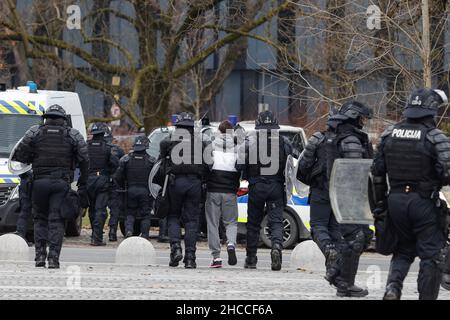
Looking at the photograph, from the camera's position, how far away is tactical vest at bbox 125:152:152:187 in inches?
804

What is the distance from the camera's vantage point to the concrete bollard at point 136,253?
15836mm

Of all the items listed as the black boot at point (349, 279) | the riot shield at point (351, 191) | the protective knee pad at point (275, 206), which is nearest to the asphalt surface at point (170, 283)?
the black boot at point (349, 279)

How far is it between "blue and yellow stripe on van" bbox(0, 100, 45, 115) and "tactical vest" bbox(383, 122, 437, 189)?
11.5m

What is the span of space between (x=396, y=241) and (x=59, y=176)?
17.0ft

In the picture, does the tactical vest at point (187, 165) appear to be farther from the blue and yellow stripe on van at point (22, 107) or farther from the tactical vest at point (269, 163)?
the blue and yellow stripe on van at point (22, 107)

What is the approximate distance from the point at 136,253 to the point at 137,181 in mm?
4743

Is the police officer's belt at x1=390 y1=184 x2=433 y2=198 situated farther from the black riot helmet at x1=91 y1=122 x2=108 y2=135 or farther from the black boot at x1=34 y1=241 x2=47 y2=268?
the black riot helmet at x1=91 y1=122 x2=108 y2=135

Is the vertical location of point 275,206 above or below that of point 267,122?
below

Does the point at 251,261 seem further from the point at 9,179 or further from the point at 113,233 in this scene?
the point at 113,233

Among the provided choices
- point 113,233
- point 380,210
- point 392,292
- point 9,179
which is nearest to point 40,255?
point 380,210

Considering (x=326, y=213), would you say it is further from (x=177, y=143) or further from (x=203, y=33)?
(x=203, y=33)

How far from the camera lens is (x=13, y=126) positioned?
20969mm

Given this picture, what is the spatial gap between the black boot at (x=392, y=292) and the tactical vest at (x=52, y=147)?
524 centimetres
